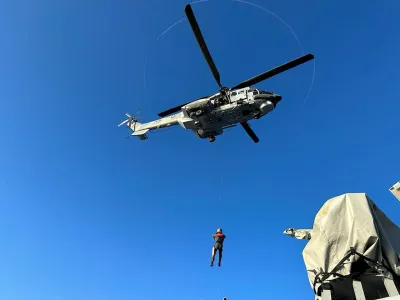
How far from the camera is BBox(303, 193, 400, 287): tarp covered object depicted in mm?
4258

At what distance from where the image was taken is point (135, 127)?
73.8ft

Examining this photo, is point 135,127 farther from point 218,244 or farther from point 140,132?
point 218,244

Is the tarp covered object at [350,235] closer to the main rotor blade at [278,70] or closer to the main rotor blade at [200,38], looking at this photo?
the main rotor blade at [278,70]

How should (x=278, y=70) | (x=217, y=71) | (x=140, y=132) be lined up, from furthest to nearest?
(x=140, y=132) → (x=217, y=71) → (x=278, y=70)

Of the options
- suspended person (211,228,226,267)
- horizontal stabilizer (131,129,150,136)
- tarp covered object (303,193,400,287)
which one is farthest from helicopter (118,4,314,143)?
tarp covered object (303,193,400,287)

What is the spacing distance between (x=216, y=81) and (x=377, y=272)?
1323 cm

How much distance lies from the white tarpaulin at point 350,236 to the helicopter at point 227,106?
35.0ft

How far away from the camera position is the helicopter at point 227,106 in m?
15.0

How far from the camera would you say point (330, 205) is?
4.90 metres

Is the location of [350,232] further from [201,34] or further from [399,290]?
[201,34]

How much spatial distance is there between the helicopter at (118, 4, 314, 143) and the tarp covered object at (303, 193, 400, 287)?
10.7 meters

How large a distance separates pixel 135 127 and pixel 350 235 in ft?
64.4

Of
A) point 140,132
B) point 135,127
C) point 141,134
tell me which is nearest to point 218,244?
point 141,134

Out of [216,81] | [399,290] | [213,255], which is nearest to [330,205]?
[399,290]
